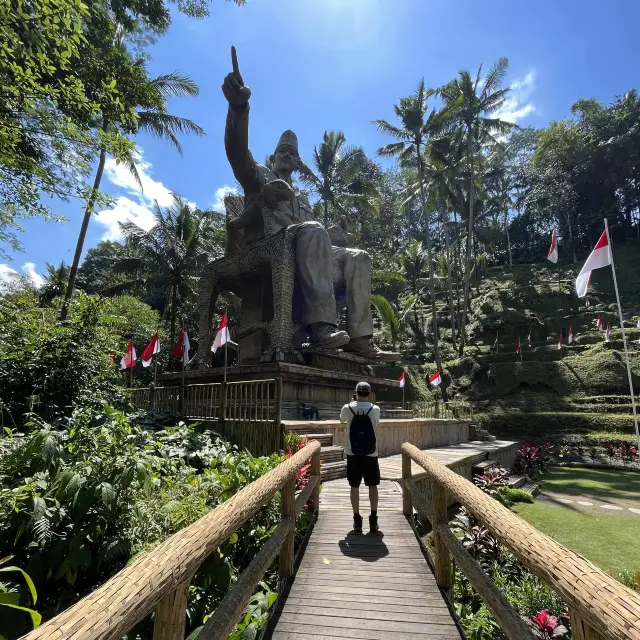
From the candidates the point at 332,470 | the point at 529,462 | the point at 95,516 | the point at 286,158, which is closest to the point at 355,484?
the point at 332,470

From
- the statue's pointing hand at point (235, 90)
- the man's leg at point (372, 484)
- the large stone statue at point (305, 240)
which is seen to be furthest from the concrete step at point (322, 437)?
the statue's pointing hand at point (235, 90)

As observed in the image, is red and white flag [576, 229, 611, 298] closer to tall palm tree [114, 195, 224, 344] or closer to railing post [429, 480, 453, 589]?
railing post [429, 480, 453, 589]

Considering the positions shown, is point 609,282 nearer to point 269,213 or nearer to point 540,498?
point 540,498

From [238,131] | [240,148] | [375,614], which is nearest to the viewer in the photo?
[375,614]

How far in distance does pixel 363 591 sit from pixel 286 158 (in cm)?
936

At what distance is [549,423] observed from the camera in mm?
17938

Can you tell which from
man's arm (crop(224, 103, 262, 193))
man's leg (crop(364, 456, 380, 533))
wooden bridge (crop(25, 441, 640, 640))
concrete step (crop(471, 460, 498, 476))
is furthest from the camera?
concrete step (crop(471, 460, 498, 476))

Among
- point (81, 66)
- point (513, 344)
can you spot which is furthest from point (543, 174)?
point (81, 66)

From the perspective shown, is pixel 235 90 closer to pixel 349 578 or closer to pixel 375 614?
pixel 349 578

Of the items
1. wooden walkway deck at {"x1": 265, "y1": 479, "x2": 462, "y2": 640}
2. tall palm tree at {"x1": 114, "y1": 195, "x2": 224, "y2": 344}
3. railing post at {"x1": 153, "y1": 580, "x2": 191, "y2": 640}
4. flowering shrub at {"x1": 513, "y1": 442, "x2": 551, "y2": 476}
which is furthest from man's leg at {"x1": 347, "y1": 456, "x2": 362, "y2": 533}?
tall palm tree at {"x1": 114, "y1": 195, "x2": 224, "y2": 344}

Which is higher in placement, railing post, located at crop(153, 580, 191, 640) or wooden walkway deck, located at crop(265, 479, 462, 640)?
railing post, located at crop(153, 580, 191, 640)

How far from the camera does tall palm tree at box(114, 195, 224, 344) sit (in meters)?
19.0

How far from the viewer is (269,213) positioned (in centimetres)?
909

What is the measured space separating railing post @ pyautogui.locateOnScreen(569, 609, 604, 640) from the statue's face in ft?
33.4
